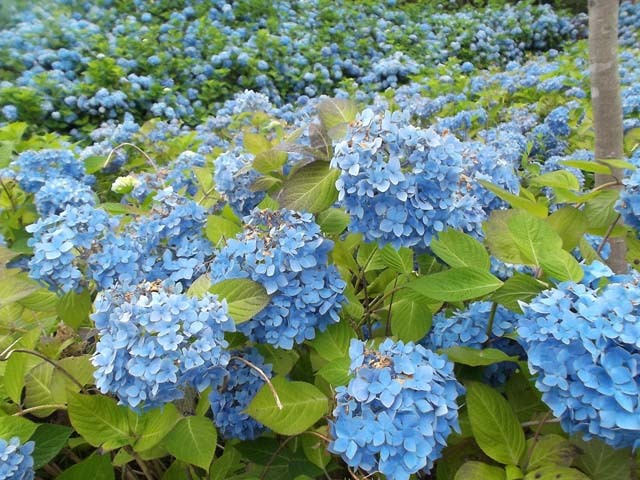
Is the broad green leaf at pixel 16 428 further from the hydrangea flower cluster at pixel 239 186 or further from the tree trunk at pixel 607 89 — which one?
the tree trunk at pixel 607 89

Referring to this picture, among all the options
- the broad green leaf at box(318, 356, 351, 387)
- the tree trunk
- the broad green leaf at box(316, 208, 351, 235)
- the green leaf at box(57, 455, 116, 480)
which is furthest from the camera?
the tree trunk

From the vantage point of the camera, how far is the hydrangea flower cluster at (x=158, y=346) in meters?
0.92

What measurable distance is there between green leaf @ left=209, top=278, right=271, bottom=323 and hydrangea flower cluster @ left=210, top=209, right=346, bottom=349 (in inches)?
0.7

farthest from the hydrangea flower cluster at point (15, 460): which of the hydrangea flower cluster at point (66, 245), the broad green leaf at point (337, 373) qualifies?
the broad green leaf at point (337, 373)

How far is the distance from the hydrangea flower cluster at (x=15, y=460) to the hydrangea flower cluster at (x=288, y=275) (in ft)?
1.47

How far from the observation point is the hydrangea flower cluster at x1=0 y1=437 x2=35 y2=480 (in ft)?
3.36

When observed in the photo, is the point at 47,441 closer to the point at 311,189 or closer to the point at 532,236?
the point at 311,189

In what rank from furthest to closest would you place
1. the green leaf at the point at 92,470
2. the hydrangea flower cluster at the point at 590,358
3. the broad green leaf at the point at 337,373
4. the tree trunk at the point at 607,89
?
1. the tree trunk at the point at 607,89
2. the green leaf at the point at 92,470
3. the broad green leaf at the point at 337,373
4. the hydrangea flower cluster at the point at 590,358

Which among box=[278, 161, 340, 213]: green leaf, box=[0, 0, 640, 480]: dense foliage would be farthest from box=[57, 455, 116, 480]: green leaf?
box=[278, 161, 340, 213]: green leaf

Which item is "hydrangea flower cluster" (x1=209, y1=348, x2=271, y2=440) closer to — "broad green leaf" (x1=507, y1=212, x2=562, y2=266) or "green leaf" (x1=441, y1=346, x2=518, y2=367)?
"green leaf" (x1=441, y1=346, x2=518, y2=367)

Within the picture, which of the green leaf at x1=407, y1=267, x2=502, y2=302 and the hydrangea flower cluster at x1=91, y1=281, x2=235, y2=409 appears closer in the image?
the hydrangea flower cluster at x1=91, y1=281, x2=235, y2=409

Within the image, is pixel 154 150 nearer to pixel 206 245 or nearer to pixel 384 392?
pixel 206 245

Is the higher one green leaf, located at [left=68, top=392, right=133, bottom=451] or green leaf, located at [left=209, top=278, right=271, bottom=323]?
green leaf, located at [left=209, top=278, right=271, bottom=323]

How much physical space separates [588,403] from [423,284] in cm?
34
